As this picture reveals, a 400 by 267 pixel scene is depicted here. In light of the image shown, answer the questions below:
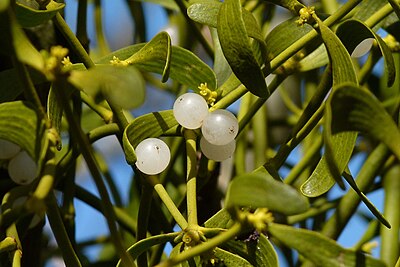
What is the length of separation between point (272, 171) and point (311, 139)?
41 centimetres

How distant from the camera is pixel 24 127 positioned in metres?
0.44

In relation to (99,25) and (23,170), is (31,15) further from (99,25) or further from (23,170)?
(99,25)

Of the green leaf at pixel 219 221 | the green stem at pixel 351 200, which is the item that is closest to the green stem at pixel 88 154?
the green leaf at pixel 219 221

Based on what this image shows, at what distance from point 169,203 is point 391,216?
396 mm

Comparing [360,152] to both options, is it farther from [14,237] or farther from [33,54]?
[33,54]

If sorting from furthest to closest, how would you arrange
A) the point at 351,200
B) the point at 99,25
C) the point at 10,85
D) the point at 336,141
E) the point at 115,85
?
1. the point at 99,25
2. the point at 351,200
3. the point at 10,85
4. the point at 336,141
5. the point at 115,85

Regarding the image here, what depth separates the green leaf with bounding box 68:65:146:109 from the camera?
0.38m

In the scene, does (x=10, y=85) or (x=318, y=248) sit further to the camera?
(x=10, y=85)

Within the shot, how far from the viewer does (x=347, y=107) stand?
15.9 inches

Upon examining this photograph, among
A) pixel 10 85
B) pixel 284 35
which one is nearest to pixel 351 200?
pixel 284 35

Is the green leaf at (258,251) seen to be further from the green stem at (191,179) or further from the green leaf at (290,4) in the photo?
the green leaf at (290,4)

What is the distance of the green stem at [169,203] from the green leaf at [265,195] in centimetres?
9

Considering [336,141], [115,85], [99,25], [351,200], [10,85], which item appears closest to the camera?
[115,85]

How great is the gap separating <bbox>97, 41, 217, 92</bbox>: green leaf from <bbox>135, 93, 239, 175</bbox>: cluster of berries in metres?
0.02
